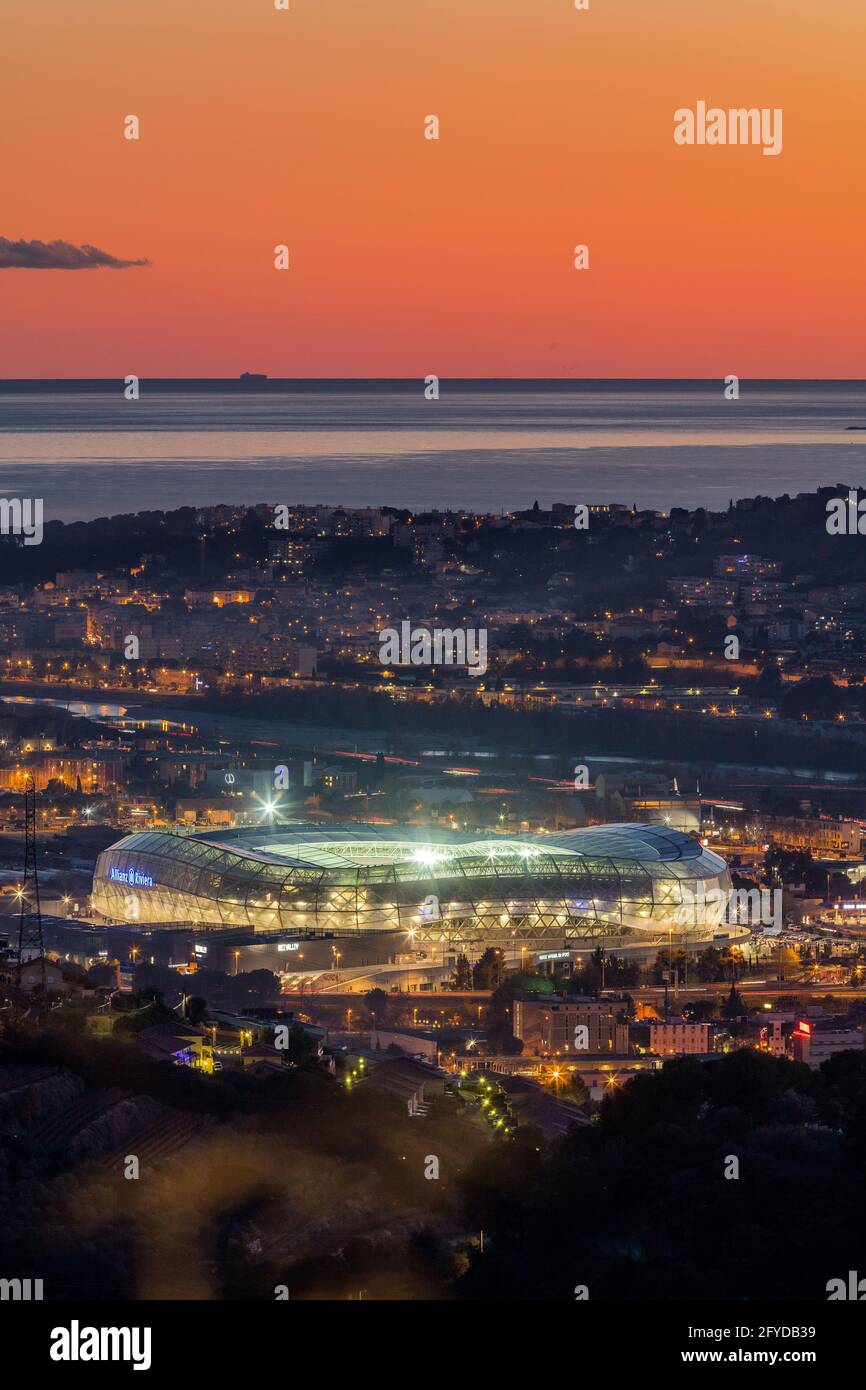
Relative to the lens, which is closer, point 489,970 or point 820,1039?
point 820,1039

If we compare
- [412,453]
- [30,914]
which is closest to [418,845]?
[30,914]

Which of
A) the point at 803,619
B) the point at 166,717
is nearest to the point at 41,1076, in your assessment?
the point at 166,717

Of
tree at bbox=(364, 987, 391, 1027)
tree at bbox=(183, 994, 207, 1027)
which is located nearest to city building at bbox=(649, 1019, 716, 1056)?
tree at bbox=(364, 987, 391, 1027)

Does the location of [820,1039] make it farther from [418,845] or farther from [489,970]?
[418,845]

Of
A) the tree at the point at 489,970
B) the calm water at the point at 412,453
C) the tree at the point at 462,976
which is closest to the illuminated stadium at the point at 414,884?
the tree at the point at 462,976

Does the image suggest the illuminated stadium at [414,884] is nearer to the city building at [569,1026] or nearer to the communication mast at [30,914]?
the communication mast at [30,914]

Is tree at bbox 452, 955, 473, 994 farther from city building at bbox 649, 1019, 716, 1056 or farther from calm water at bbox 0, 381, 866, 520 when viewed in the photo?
calm water at bbox 0, 381, 866, 520
